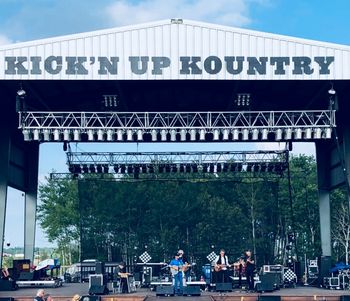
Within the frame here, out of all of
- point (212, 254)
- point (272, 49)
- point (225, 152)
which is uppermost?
point (272, 49)

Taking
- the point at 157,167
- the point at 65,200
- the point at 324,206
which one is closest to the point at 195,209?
the point at 157,167

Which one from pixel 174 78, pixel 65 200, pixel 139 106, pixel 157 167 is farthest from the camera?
pixel 65 200

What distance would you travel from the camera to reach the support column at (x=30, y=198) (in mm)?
30484

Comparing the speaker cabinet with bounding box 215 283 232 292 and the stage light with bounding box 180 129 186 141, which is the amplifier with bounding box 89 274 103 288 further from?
the stage light with bounding box 180 129 186 141

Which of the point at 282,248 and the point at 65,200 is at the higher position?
the point at 65,200

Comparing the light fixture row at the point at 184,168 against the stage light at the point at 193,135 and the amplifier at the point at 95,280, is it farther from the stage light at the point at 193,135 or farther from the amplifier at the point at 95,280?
the amplifier at the point at 95,280

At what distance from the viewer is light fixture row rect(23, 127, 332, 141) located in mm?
22531

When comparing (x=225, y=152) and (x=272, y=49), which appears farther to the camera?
(x=225, y=152)

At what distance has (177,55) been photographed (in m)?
22.4

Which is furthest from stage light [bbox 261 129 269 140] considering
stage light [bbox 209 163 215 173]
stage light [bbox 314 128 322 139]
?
stage light [bbox 209 163 215 173]

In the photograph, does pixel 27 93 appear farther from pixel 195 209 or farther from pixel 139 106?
pixel 195 209

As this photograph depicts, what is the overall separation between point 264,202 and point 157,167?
486cm

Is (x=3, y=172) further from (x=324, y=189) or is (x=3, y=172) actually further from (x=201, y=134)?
(x=324, y=189)

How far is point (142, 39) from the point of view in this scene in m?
22.5
